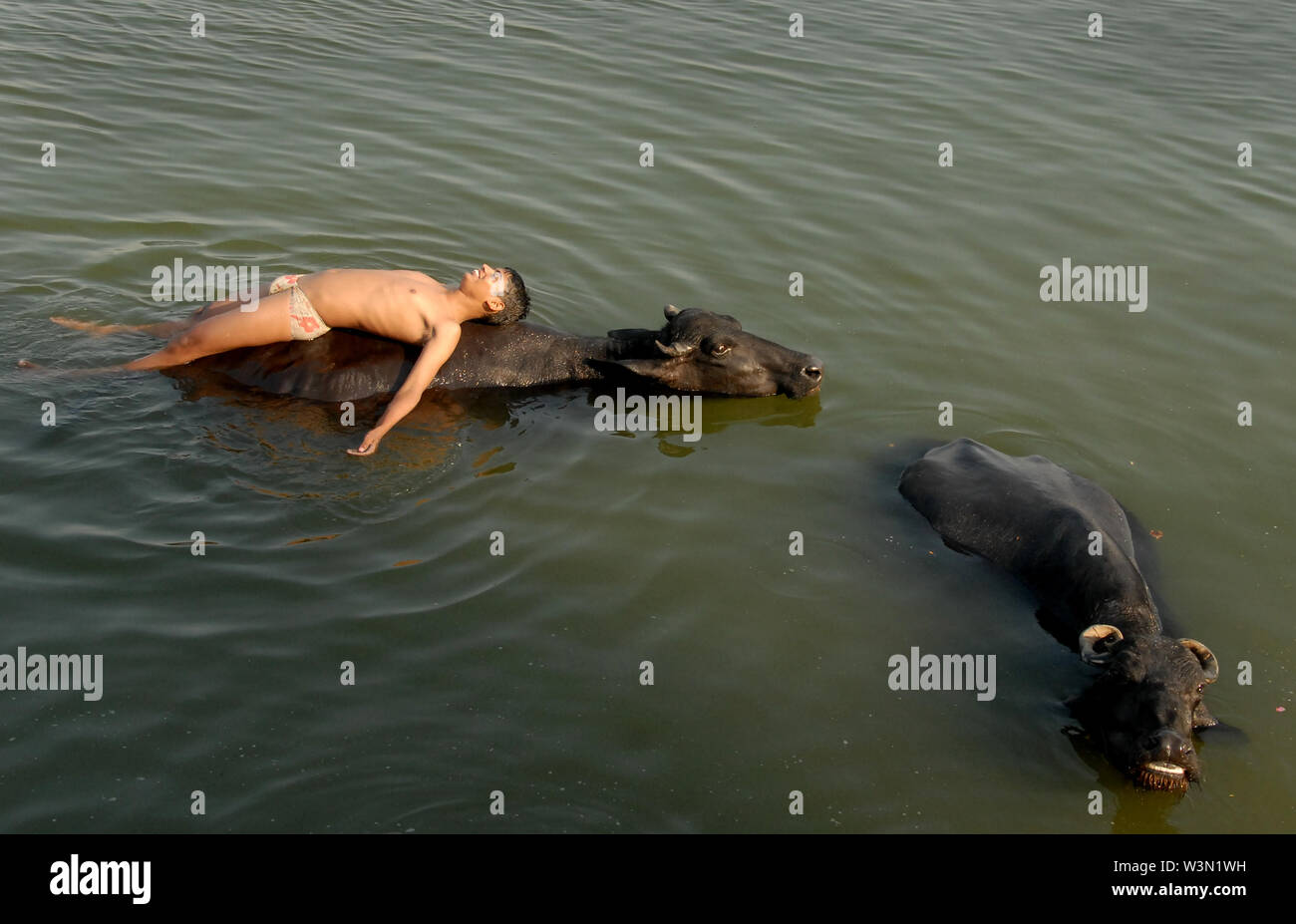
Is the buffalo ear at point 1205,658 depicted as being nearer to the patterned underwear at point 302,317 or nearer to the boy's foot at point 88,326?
the patterned underwear at point 302,317

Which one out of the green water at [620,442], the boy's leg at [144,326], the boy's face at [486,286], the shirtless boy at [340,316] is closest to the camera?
the green water at [620,442]

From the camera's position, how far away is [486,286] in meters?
8.76

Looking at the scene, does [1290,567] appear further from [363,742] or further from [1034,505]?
[363,742]

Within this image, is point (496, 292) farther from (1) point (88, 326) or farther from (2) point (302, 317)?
(1) point (88, 326)

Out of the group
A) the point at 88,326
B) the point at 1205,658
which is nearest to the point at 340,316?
the point at 88,326

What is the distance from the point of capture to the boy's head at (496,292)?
28.7 feet

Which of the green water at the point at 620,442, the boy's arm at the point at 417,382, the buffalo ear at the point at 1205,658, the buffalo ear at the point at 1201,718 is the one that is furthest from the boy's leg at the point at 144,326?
the buffalo ear at the point at 1201,718

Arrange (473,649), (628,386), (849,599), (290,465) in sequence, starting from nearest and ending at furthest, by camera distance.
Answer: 1. (473,649)
2. (849,599)
3. (290,465)
4. (628,386)

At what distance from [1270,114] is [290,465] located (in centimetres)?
1362

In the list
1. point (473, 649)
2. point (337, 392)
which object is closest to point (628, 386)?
point (337, 392)

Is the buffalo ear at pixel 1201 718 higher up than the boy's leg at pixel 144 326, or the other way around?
the boy's leg at pixel 144 326

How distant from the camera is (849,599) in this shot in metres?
7.28

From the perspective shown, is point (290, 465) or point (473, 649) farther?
point (290, 465)

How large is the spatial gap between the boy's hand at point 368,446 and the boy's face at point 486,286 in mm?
1348
